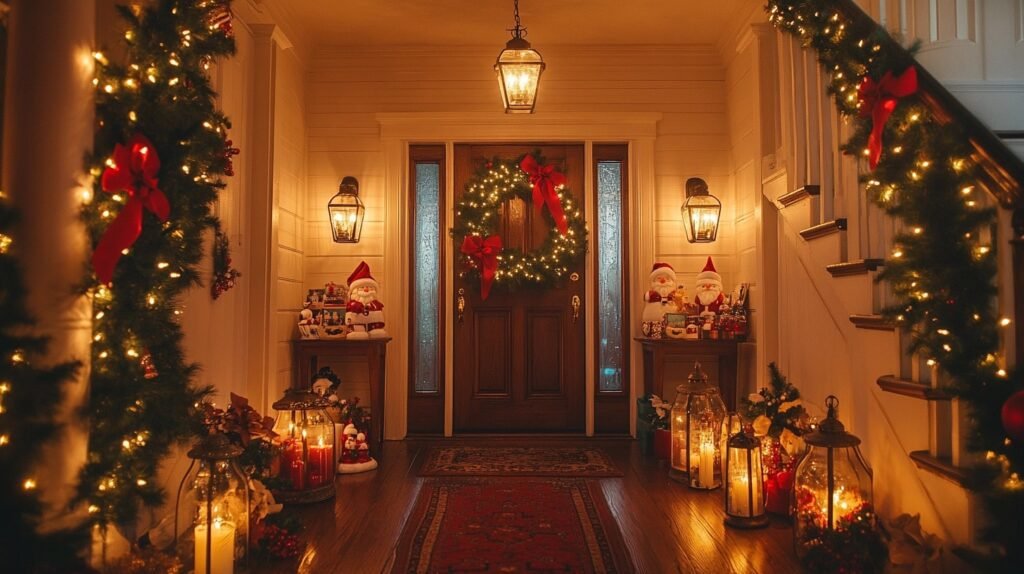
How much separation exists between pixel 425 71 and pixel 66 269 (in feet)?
12.2

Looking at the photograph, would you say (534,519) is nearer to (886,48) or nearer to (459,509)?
(459,509)

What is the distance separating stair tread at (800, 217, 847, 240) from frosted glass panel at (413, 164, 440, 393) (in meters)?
2.77

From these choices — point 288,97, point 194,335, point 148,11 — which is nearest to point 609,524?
point 194,335

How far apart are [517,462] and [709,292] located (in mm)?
1690

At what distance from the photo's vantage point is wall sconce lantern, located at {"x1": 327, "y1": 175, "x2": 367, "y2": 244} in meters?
5.02

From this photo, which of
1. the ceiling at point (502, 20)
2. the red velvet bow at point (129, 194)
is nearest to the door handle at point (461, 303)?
the ceiling at point (502, 20)

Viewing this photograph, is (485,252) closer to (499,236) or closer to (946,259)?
(499,236)

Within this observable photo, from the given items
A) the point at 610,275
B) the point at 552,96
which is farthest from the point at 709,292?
the point at 552,96

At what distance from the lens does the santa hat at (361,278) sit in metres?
4.70

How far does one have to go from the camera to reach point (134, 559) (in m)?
2.21

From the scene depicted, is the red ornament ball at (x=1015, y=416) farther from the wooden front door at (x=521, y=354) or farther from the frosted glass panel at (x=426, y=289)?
the frosted glass panel at (x=426, y=289)

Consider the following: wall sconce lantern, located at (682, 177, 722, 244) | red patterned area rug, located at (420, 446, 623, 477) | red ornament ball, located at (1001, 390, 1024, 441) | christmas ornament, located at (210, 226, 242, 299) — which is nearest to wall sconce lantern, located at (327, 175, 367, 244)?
christmas ornament, located at (210, 226, 242, 299)

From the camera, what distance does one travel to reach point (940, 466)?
2.21 metres

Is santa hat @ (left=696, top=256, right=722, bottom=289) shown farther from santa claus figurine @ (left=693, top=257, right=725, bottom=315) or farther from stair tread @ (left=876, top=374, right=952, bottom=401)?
stair tread @ (left=876, top=374, right=952, bottom=401)
